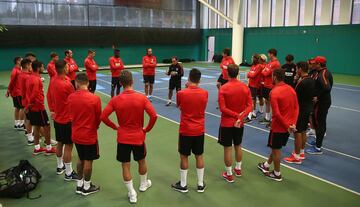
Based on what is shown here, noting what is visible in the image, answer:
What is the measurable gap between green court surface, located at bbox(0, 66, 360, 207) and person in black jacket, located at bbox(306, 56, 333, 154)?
4.63ft

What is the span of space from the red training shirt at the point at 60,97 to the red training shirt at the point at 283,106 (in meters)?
3.45

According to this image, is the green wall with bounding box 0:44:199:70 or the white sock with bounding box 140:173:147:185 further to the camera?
the green wall with bounding box 0:44:199:70

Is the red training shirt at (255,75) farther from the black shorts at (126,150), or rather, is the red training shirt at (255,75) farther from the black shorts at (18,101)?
the black shorts at (18,101)

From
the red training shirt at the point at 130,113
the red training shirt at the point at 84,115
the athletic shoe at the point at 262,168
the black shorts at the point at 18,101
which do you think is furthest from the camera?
the black shorts at the point at 18,101

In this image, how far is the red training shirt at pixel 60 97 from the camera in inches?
212

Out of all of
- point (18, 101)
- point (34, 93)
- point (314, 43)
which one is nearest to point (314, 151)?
point (34, 93)

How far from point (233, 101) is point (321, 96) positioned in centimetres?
273

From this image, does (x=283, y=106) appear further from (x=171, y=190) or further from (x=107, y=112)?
(x=107, y=112)

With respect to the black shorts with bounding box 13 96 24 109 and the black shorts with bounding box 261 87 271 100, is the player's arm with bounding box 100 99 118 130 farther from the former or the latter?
the black shorts with bounding box 261 87 271 100

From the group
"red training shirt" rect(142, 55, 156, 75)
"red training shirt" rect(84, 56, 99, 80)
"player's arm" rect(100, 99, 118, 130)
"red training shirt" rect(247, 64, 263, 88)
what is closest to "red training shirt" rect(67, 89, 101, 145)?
"player's arm" rect(100, 99, 118, 130)

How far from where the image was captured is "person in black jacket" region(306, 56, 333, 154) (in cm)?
682

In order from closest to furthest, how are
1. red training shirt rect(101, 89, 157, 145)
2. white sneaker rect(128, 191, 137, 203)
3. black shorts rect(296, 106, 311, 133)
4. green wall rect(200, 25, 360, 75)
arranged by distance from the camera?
1. red training shirt rect(101, 89, 157, 145)
2. white sneaker rect(128, 191, 137, 203)
3. black shorts rect(296, 106, 311, 133)
4. green wall rect(200, 25, 360, 75)

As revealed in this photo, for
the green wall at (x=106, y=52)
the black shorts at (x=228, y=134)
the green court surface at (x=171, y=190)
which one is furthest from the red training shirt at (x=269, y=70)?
the green wall at (x=106, y=52)

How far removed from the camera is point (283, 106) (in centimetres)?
544
